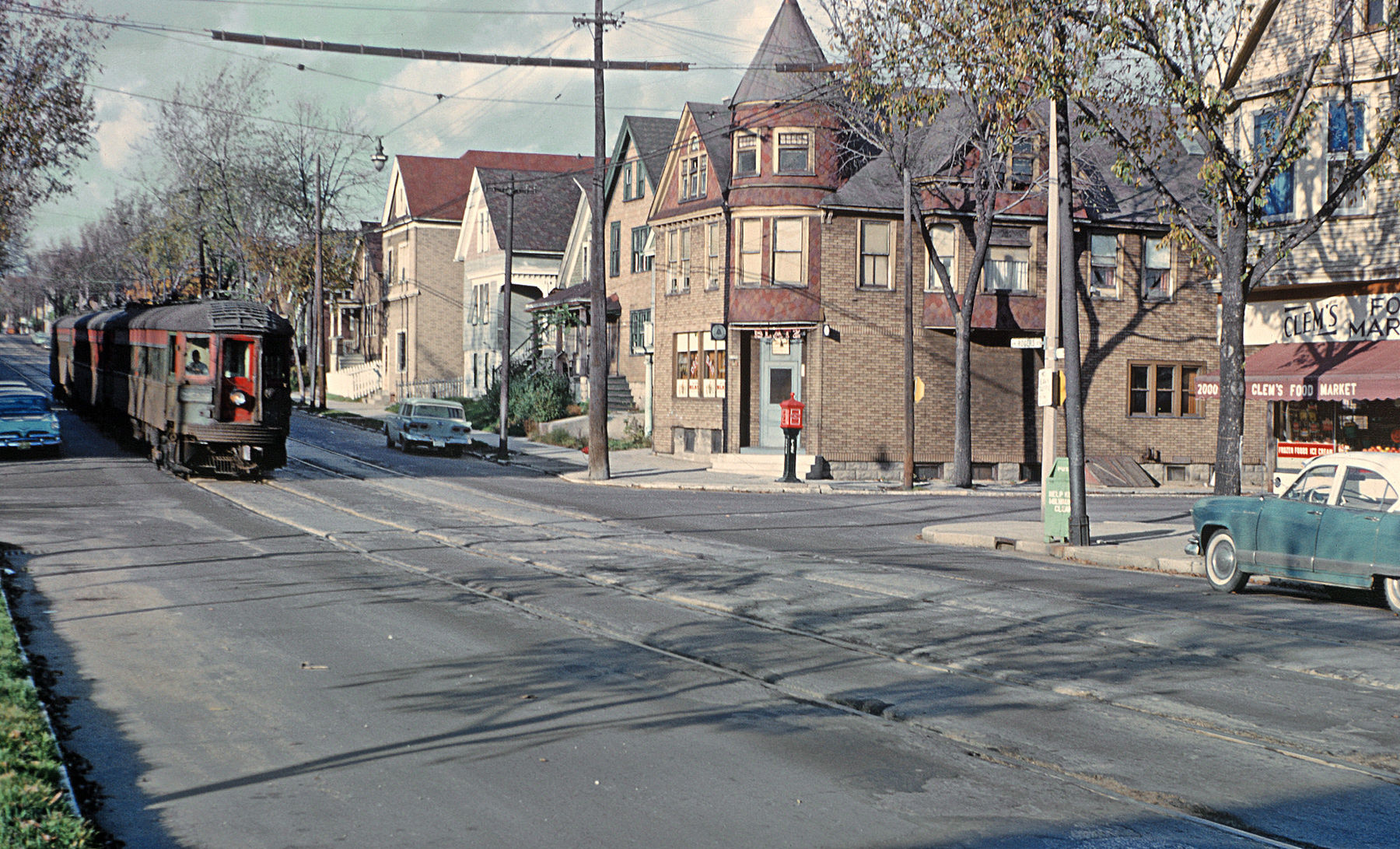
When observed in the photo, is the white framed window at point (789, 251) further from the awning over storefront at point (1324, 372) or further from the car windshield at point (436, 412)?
the awning over storefront at point (1324, 372)

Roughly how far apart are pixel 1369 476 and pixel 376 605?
10.5 m

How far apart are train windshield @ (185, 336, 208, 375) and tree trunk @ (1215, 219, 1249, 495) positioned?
19.1m

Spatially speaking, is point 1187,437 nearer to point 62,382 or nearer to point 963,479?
point 963,479

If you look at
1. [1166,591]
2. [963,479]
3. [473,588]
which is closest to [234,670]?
[473,588]

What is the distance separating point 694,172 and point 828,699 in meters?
33.2

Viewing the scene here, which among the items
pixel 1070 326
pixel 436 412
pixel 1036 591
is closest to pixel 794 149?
pixel 436 412

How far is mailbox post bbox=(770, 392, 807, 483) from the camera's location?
33.2 m

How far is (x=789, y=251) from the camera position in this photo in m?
37.5

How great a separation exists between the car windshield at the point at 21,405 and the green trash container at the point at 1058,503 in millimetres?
24484

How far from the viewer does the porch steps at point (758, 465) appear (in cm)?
3631

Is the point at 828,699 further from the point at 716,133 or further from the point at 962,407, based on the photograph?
the point at 716,133

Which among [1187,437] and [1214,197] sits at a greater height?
[1214,197]

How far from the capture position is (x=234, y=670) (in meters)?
10.2

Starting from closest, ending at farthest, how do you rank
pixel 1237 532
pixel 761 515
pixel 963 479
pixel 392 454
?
pixel 1237 532, pixel 761 515, pixel 963 479, pixel 392 454
